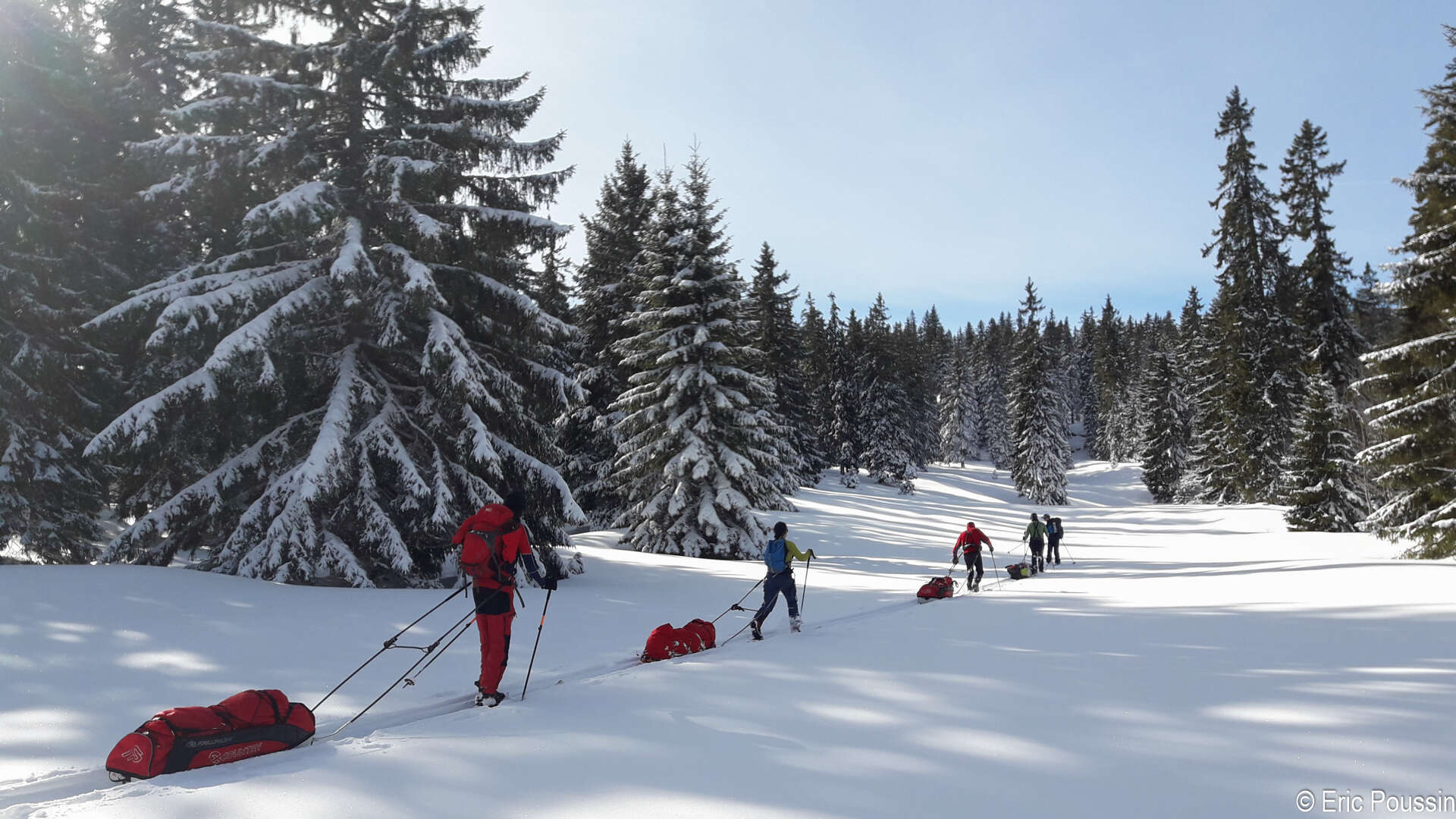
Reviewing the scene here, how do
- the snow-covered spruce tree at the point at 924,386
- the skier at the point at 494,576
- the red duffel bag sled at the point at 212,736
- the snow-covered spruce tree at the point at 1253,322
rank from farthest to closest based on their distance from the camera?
the snow-covered spruce tree at the point at 924,386
the snow-covered spruce tree at the point at 1253,322
the skier at the point at 494,576
the red duffel bag sled at the point at 212,736

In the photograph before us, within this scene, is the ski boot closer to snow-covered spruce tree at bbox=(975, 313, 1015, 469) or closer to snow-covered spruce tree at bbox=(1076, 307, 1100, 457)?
snow-covered spruce tree at bbox=(975, 313, 1015, 469)

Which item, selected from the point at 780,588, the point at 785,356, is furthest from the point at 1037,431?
the point at 780,588

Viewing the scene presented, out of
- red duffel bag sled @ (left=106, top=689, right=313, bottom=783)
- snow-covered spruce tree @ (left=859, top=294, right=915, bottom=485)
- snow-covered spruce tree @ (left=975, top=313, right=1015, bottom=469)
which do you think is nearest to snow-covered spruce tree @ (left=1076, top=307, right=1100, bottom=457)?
snow-covered spruce tree @ (left=975, top=313, right=1015, bottom=469)

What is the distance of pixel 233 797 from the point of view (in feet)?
14.1

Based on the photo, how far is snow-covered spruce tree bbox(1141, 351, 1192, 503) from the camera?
51.6 metres

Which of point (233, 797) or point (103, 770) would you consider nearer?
point (233, 797)

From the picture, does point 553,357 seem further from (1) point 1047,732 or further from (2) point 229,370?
(1) point 1047,732

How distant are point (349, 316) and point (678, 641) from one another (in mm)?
8782

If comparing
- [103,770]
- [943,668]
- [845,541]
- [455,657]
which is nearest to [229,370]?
[455,657]

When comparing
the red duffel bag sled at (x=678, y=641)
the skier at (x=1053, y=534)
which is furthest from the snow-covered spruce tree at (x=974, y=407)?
the red duffel bag sled at (x=678, y=641)

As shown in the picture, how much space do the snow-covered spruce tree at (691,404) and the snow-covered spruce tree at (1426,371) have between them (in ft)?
51.2

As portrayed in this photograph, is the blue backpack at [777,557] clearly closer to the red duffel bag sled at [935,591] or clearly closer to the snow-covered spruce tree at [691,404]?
the red duffel bag sled at [935,591]

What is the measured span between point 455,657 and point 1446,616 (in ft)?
43.2

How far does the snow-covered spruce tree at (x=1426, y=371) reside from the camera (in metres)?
16.3
